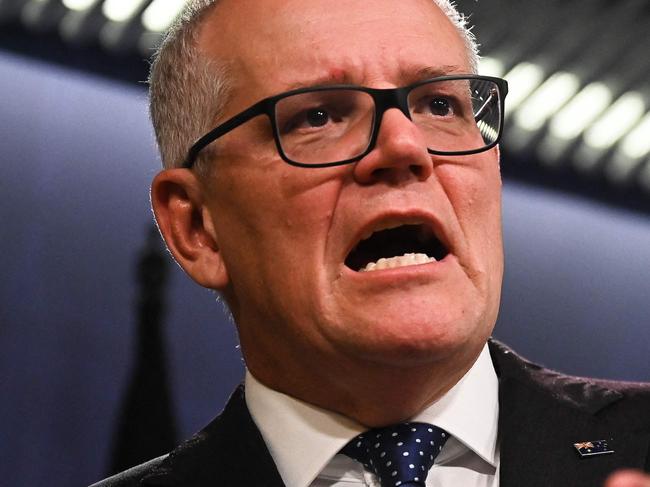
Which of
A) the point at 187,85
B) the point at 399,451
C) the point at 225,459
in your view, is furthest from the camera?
the point at 187,85

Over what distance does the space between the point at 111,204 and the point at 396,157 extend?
1.58m

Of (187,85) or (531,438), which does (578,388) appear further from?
(187,85)

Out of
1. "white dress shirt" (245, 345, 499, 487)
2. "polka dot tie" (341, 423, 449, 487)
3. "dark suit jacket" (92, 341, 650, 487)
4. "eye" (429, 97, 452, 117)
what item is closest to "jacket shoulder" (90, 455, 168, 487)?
"dark suit jacket" (92, 341, 650, 487)

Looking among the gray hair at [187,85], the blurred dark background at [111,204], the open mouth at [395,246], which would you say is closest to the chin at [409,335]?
the open mouth at [395,246]

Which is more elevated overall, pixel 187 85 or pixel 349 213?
pixel 187 85

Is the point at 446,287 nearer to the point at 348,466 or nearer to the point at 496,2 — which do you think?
the point at 348,466

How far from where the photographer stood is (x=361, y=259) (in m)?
2.10

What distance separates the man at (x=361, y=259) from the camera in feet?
6.58

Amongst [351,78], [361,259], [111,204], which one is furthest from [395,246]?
[111,204]

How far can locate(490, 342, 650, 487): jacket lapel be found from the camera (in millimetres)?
2061

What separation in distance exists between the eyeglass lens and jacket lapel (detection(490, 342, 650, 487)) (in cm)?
43

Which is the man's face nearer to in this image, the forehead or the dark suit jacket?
the forehead

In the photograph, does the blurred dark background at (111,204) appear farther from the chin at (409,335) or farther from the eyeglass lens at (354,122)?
the chin at (409,335)

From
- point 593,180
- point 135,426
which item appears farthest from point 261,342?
point 593,180
